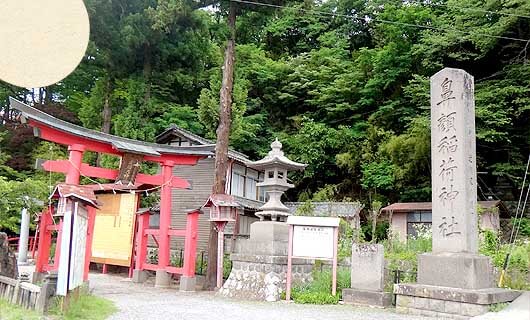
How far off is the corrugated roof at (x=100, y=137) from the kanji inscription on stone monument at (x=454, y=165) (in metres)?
7.56

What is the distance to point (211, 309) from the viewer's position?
29.2 ft

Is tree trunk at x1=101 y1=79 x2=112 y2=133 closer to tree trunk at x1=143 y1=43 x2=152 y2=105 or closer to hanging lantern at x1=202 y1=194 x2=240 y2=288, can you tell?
tree trunk at x1=143 y1=43 x2=152 y2=105

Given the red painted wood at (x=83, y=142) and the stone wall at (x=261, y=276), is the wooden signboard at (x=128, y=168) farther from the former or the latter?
the stone wall at (x=261, y=276)

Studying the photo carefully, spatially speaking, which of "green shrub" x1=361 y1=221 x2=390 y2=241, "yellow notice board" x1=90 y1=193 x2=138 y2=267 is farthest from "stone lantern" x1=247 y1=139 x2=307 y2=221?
"green shrub" x1=361 y1=221 x2=390 y2=241

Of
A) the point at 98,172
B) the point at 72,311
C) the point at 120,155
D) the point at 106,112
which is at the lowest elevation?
the point at 72,311

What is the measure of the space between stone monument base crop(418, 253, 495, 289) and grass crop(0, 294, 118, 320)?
5935mm

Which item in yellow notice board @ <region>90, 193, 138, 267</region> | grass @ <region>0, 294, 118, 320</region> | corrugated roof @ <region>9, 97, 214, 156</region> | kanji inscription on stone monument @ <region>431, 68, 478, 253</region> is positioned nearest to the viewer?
grass @ <region>0, 294, 118, 320</region>

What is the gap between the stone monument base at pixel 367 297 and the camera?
31.5ft

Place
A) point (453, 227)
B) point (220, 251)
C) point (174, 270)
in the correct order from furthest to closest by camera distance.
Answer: point (174, 270)
point (220, 251)
point (453, 227)

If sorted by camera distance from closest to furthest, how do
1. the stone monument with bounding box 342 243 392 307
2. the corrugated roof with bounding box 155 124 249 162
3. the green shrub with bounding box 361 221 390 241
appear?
Result: the stone monument with bounding box 342 243 392 307 < the corrugated roof with bounding box 155 124 249 162 < the green shrub with bounding box 361 221 390 241

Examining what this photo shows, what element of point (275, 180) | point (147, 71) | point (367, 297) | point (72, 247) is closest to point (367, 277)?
point (367, 297)

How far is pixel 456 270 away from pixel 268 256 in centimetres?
430

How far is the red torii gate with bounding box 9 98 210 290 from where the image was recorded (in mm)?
11156

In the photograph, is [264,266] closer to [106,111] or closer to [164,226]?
[164,226]
